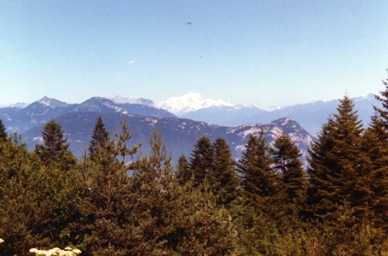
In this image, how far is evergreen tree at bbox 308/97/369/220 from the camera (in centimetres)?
3162

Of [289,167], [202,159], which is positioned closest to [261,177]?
[289,167]

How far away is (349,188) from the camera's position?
3225 centimetres

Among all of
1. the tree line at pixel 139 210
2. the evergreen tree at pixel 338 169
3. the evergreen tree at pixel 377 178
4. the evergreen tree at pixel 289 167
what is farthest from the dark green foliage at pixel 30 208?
the evergreen tree at pixel 289 167

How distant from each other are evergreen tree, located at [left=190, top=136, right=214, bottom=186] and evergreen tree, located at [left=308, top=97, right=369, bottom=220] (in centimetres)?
2513

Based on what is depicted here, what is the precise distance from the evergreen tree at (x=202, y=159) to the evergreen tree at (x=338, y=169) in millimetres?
25127

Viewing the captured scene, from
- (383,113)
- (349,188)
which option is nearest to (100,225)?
(349,188)

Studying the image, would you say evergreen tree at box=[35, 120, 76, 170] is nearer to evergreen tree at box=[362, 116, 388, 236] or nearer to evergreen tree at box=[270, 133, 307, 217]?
evergreen tree at box=[270, 133, 307, 217]

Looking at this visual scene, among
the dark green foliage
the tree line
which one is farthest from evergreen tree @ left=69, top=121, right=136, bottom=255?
the dark green foliage

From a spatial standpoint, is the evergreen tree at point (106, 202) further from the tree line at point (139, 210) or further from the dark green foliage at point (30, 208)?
the dark green foliage at point (30, 208)

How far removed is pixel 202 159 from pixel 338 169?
30.1m

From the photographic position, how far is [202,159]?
61.1 m

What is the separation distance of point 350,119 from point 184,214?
23068 mm

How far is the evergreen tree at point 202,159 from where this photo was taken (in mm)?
59656

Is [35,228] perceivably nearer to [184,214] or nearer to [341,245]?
[184,214]
